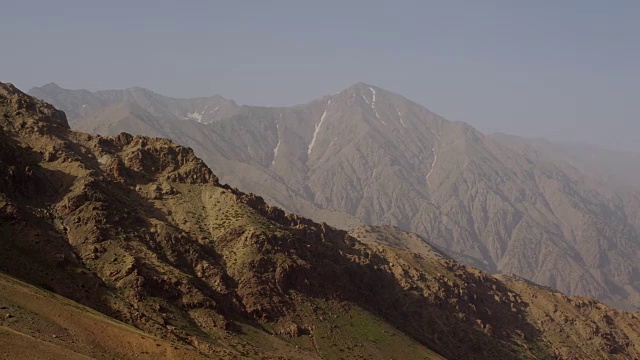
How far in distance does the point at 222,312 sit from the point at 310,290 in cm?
2633

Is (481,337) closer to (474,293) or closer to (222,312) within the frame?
(474,293)

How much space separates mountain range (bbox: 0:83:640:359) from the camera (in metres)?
97.4

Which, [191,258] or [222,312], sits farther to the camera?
[191,258]

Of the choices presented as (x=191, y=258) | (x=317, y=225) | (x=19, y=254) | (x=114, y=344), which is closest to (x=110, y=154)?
(x=191, y=258)

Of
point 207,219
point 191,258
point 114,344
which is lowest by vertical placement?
point 114,344

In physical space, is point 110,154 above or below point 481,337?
above

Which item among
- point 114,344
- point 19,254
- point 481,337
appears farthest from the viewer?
point 481,337

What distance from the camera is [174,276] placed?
12700 centimetres

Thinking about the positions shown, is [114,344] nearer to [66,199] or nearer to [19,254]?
[19,254]

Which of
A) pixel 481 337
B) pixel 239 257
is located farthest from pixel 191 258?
pixel 481 337

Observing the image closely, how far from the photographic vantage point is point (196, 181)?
16462 centimetres

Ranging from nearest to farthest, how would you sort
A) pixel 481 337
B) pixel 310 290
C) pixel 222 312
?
pixel 222 312
pixel 310 290
pixel 481 337

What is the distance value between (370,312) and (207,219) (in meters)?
46.2

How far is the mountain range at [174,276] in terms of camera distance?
97438 millimetres
